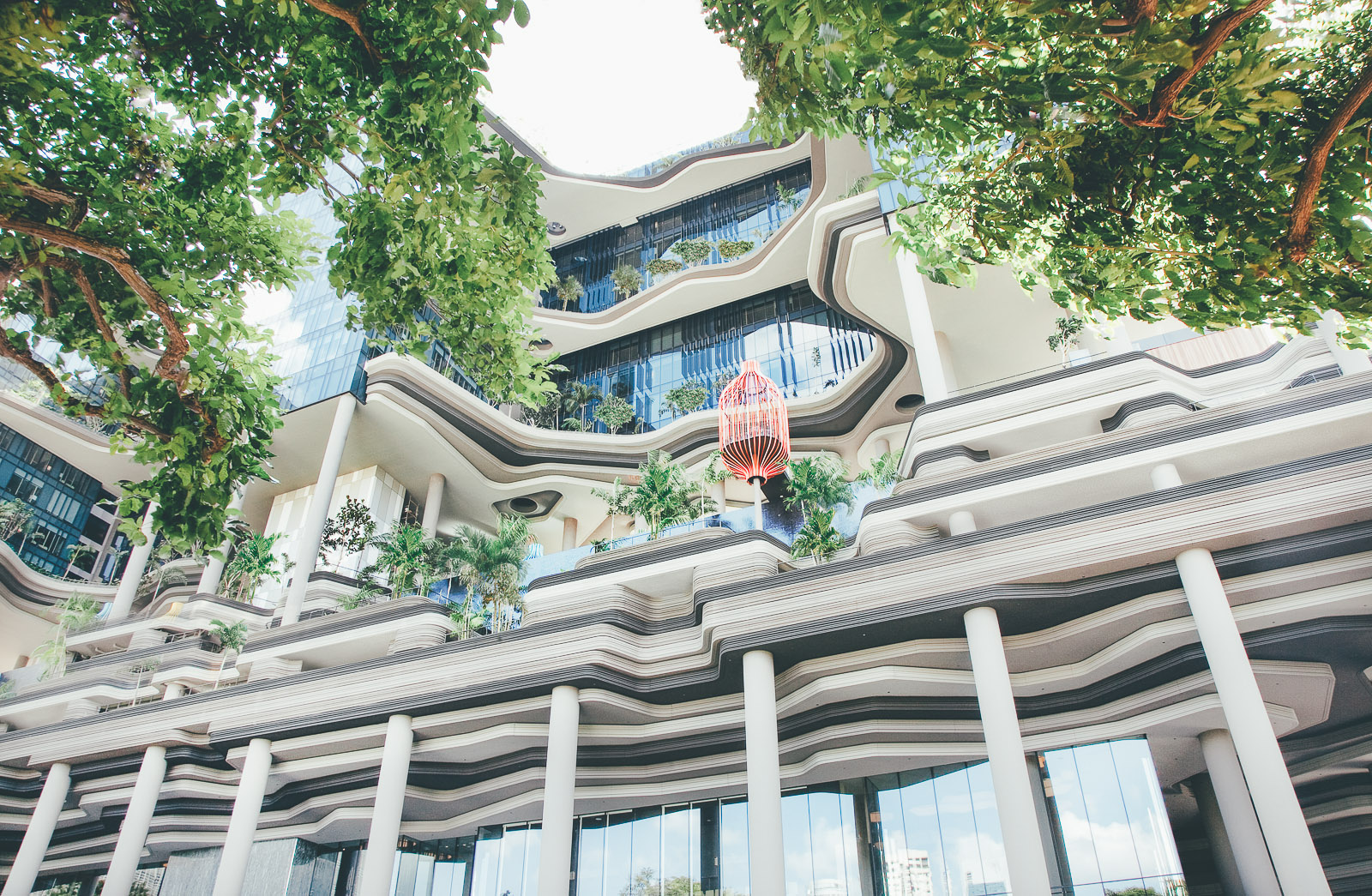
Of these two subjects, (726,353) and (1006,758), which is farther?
(726,353)

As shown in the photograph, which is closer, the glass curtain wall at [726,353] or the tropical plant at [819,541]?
the tropical plant at [819,541]

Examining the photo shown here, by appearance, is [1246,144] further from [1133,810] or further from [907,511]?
[1133,810]

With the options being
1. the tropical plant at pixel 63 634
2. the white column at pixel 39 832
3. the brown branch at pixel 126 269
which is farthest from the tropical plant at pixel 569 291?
the brown branch at pixel 126 269

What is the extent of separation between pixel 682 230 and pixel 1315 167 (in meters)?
32.3

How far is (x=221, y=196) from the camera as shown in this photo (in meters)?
8.76

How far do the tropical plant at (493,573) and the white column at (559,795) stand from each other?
17.9ft

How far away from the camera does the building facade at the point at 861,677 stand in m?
11.2

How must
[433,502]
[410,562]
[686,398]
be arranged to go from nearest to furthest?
[410,562] → [433,502] → [686,398]

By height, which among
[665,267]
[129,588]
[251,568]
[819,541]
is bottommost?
[819,541]

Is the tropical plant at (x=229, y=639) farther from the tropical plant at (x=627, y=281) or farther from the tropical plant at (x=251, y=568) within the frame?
the tropical plant at (x=627, y=281)

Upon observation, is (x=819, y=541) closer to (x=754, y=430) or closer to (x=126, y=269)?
(x=754, y=430)

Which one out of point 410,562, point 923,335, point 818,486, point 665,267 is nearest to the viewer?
point 923,335

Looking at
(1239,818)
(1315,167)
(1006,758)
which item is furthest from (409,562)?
(1315,167)

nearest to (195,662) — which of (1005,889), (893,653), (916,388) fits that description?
(893,653)
